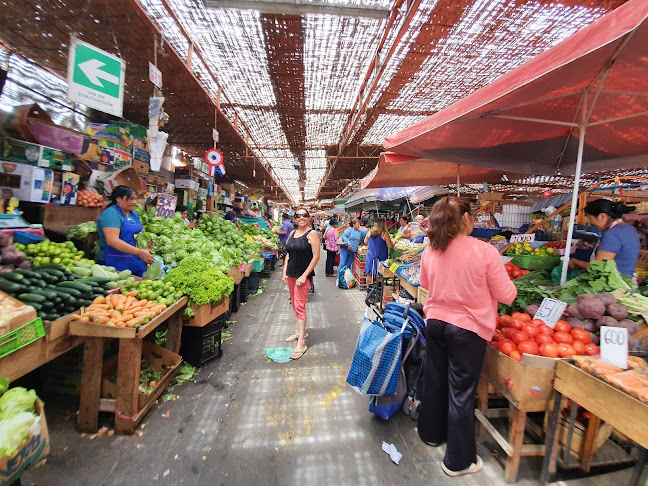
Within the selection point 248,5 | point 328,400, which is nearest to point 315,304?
point 328,400

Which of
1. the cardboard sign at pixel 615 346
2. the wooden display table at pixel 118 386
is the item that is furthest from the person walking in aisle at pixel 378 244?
the wooden display table at pixel 118 386

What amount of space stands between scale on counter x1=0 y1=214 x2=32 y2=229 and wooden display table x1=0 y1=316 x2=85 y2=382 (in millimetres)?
1996

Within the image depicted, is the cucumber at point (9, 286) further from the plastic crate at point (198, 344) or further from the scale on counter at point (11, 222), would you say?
the plastic crate at point (198, 344)

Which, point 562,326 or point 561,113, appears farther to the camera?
point 561,113

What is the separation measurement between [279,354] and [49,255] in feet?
10.2

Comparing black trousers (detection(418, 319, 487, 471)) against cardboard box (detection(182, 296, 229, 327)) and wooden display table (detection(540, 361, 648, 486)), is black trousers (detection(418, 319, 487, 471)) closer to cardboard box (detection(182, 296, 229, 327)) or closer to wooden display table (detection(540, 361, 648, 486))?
wooden display table (detection(540, 361, 648, 486))

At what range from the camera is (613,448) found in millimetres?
2420

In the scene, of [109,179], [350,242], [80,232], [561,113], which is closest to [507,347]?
[561,113]

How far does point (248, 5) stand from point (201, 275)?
3.34 m

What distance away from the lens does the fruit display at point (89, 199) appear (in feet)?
14.6

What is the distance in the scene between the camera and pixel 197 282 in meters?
3.37

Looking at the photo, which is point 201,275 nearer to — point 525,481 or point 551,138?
point 525,481

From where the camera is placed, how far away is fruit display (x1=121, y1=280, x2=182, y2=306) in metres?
2.99

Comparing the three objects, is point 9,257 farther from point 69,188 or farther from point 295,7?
point 295,7
